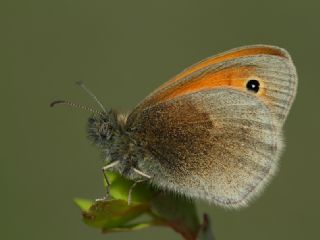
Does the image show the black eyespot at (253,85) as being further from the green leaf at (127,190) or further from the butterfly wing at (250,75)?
the green leaf at (127,190)

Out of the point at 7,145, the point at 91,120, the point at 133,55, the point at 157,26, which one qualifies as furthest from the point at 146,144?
the point at 157,26

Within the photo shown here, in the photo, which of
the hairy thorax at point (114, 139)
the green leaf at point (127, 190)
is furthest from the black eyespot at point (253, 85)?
the green leaf at point (127, 190)

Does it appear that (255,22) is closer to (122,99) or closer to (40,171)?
(122,99)

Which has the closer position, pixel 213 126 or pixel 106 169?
pixel 106 169

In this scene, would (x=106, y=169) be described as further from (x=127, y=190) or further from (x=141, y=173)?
(x=127, y=190)

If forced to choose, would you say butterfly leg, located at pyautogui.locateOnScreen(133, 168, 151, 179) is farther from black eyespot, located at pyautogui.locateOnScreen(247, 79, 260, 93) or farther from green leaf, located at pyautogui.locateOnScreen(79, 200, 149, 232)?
black eyespot, located at pyautogui.locateOnScreen(247, 79, 260, 93)

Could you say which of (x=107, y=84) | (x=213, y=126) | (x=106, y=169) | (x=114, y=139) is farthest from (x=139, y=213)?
(x=107, y=84)
